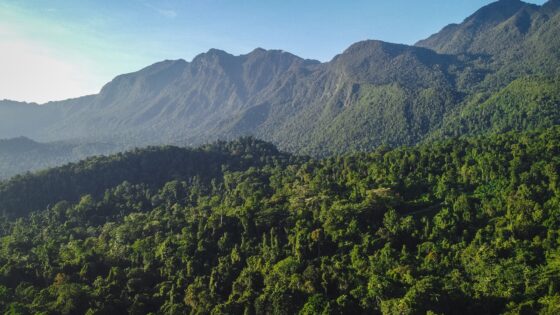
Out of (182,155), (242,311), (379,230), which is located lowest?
(242,311)

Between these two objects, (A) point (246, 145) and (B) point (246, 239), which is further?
(A) point (246, 145)

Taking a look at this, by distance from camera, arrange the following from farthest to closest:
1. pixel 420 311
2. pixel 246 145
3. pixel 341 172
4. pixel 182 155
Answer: pixel 246 145
pixel 182 155
pixel 341 172
pixel 420 311

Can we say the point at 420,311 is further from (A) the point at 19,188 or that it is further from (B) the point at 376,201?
(A) the point at 19,188

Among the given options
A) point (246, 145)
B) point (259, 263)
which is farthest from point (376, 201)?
point (246, 145)

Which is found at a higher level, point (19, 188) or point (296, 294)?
point (19, 188)

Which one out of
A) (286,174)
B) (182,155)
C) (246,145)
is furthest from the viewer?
(246,145)

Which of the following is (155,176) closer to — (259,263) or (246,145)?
(246,145)
